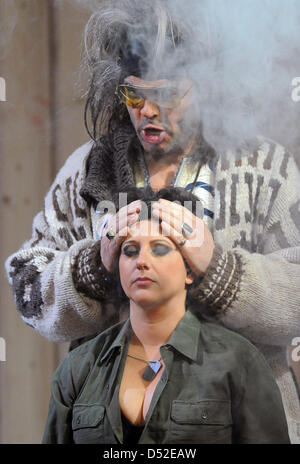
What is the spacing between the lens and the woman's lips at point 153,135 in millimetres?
1033

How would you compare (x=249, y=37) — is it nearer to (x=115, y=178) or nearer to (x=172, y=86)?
(x=172, y=86)

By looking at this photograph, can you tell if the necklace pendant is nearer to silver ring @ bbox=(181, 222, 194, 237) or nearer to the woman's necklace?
the woman's necklace

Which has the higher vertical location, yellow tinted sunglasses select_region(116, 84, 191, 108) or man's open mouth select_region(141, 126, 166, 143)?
yellow tinted sunglasses select_region(116, 84, 191, 108)

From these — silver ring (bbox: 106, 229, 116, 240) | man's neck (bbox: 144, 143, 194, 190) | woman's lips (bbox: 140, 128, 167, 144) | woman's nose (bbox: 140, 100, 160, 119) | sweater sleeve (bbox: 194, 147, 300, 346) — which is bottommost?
sweater sleeve (bbox: 194, 147, 300, 346)

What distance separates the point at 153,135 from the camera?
1.04m

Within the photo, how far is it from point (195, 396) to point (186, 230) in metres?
0.23

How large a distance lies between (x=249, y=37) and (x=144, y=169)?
253 mm

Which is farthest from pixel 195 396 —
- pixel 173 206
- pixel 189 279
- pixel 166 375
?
pixel 173 206

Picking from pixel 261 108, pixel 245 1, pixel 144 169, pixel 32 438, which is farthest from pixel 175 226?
pixel 32 438

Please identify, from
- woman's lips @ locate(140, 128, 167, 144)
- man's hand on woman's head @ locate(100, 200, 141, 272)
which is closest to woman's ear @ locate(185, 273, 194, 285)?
man's hand on woman's head @ locate(100, 200, 141, 272)

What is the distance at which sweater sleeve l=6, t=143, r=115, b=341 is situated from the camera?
1029 mm

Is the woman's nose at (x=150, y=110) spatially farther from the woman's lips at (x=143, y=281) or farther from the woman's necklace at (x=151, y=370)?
the woman's necklace at (x=151, y=370)

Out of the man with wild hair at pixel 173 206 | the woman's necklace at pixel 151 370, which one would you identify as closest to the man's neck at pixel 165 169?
the man with wild hair at pixel 173 206

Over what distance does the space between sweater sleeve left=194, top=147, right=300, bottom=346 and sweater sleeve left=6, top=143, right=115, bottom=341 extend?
17 cm
